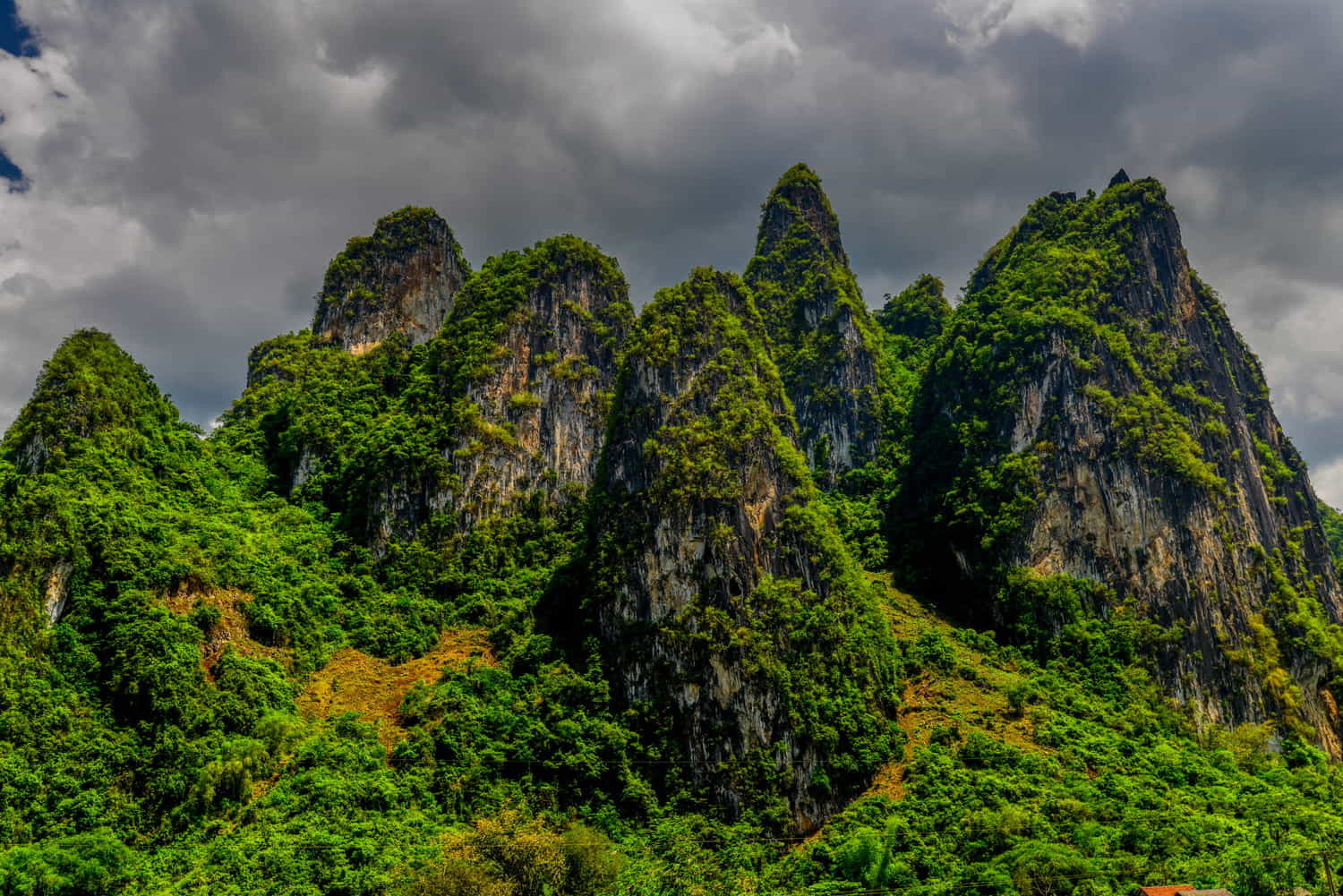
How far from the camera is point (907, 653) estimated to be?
53156mm

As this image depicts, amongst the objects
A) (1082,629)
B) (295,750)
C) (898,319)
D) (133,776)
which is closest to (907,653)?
(1082,629)

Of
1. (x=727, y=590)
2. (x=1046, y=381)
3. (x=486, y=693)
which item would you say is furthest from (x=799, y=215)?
(x=486, y=693)

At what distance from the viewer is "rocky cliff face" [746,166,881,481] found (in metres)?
80.9

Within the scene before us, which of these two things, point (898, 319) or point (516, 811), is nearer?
point (516, 811)

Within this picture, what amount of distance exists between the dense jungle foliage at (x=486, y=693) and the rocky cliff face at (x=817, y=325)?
1591 cm

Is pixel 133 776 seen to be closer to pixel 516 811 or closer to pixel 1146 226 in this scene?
pixel 516 811

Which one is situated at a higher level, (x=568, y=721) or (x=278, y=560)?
(x=278, y=560)

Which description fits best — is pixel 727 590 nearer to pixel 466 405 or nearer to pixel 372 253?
pixel 466 405

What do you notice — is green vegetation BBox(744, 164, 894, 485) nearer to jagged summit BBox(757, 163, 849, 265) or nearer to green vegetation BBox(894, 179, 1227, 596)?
jagged summit BBox(757, 163, 849, 265)

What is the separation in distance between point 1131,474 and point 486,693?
42984 mm

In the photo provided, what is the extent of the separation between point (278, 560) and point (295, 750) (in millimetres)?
13898

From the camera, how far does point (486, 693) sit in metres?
46.0

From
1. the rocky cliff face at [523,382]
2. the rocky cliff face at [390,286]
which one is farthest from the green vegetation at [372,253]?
the rocky cliff face at [523,382]

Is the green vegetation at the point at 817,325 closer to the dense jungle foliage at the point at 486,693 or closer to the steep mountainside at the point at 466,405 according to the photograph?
the dense jungle foliage at the point at 486,693
